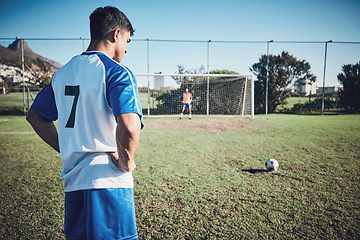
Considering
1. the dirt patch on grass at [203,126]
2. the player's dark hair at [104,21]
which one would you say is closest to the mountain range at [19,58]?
the dirt patch on grass at [203,126]

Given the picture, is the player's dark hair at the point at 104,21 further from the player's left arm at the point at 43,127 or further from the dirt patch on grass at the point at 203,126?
the dirt patch on grass at the point at 203,126

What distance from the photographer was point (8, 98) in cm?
1424

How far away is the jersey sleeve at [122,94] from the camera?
1.05 m

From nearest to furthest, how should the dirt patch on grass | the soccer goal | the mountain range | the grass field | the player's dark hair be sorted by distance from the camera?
the player's dark hair → the grass field → the dirt patch on grass → the mountain range → the soccer goal

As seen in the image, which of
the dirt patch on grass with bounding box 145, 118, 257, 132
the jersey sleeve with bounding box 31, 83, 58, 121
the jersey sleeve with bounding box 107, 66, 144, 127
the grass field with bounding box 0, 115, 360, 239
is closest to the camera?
the jersey sleeve with bounding box 107, 66, 144, 127

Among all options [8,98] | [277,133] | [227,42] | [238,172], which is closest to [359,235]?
[238,172]

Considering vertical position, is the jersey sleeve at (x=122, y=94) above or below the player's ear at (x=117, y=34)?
below

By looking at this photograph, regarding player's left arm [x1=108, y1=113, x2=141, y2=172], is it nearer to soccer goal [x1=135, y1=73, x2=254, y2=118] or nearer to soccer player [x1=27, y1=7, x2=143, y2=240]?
soccer player [x1=27, y1=7, x2=143, y2=240]

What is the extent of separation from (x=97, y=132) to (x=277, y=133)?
7.94 metres

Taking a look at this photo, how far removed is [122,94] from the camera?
3.49 ft

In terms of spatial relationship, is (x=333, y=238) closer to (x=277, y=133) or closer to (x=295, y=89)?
(x=277, y=133)

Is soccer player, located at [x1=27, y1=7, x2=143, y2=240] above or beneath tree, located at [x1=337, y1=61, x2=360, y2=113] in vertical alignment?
beneath

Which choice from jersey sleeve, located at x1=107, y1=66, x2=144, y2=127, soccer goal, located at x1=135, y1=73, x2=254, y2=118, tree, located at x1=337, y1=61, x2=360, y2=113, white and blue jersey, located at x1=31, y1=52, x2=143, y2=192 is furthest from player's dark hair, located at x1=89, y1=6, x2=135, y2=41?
tree, located at x1=337, y1=61, x2=360, y2=113

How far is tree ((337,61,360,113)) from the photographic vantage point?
1556 centimetres
